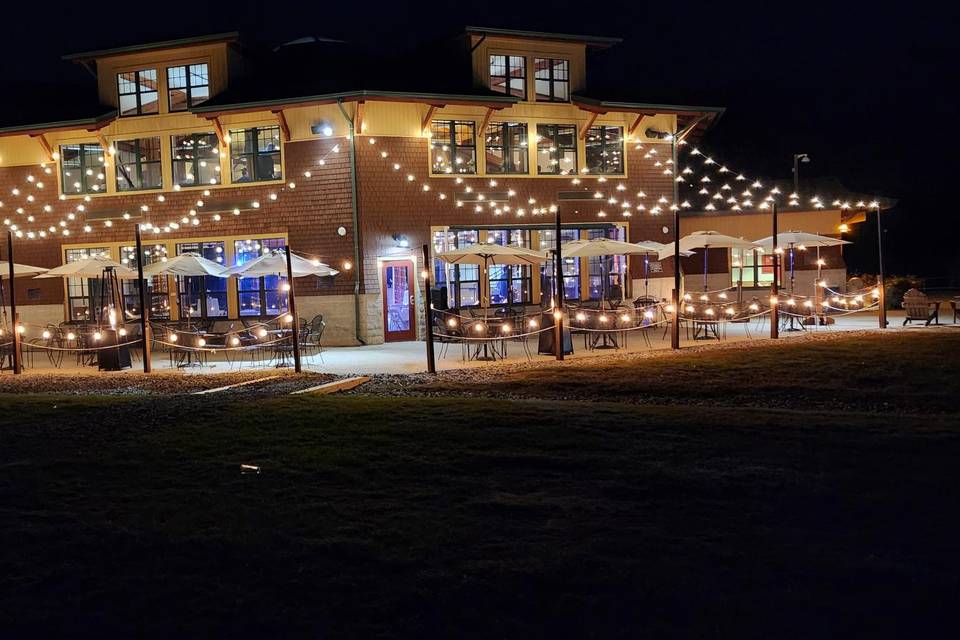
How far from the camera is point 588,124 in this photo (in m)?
19.6

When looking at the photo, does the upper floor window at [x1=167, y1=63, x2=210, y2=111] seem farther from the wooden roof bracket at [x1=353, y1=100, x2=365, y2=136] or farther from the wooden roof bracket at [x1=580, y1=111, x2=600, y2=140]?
the wooden roof bracket at [x1=580, y1=111, x2=600, y2=140]

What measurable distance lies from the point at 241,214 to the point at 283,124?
244 cm

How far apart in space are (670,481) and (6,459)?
597 cm

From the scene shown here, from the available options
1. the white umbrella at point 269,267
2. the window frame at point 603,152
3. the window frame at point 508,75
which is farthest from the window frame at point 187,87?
the window frame at point 603,152

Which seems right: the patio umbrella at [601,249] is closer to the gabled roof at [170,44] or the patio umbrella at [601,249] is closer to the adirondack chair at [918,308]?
the adirondack chair at [918,308]

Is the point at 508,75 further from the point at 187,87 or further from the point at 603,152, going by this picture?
the point at 187,87

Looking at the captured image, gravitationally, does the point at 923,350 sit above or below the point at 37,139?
below

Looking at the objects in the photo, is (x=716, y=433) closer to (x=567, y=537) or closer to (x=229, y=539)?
(x=567, y=537)

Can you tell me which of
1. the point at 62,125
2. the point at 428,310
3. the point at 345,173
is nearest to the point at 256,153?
the point at 345,173

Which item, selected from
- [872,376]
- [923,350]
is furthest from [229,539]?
[923,350]

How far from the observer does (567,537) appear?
4.84 meters

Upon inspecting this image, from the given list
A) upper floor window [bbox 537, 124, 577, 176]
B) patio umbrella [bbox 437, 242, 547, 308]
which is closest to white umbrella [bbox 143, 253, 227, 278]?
Answer: patio umbrella [bbox 437, 242, 547, 308]

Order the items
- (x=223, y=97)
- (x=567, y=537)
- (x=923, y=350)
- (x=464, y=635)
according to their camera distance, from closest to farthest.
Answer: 1. (x=464, y=635)
2. (x=567, y=537)
3. (x=923, y=350)
4. (x=223, y=97)

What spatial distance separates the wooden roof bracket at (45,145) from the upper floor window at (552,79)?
12327mm
